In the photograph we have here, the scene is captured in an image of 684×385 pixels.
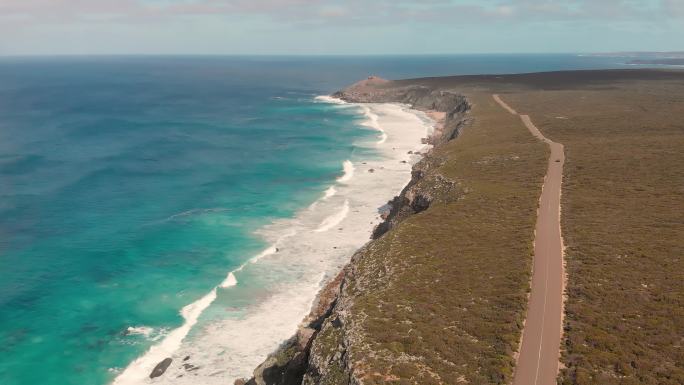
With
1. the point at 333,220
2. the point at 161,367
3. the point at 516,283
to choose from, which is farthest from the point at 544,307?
the point at 333,220

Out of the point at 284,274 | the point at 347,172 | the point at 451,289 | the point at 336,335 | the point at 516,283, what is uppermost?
the point at 516,283

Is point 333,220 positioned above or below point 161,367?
above

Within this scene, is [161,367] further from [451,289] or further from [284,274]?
[451,289]

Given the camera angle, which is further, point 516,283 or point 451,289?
point 516,283

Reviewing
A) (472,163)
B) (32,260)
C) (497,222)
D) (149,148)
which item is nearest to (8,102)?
(149,148)

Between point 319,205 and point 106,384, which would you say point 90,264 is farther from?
point 319,205

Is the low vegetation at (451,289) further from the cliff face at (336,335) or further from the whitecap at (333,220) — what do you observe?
the whitecap at (333,220)

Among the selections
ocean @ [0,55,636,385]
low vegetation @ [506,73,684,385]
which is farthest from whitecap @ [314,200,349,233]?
low vegetation @ [506,73,684,385]

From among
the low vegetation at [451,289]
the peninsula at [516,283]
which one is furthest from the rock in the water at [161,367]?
the low vegetation at [451,289]
